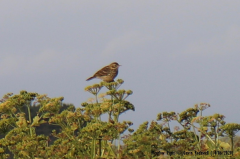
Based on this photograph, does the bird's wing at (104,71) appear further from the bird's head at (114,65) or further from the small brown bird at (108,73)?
the bird's head at (114,65)

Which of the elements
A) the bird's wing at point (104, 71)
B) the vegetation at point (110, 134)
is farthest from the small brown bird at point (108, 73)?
the vegetation at point (110, 134)

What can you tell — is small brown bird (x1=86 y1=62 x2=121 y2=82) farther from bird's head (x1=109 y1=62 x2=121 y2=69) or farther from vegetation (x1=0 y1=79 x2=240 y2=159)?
vegetation (x1=0 y1=79 x2=240 y2=159)

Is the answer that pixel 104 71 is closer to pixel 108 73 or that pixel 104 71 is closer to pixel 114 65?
pixel 108 73

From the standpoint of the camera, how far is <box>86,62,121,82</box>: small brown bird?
526 inches

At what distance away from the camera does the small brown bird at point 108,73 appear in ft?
43.8

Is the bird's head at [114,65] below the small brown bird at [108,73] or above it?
above

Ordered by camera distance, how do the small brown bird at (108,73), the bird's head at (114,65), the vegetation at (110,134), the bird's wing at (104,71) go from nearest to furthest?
the vegetation at (110,134) → the small brown bird at (108,73) → the bird's wing at (104,71) → the bird's head at (114,65)

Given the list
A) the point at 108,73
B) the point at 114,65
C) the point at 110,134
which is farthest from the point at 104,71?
the point at 110,134

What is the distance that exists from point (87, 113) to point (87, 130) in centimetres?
155

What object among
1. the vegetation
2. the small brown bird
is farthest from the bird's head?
the vegetation

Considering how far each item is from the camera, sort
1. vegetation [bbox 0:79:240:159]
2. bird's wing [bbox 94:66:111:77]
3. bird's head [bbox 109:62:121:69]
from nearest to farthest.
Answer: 1. vegetation [bbox 0:79:240:159]
2. bird's wing [bbox 94:66:111:77]
3. bird's head [bbox 109:62:121:69]

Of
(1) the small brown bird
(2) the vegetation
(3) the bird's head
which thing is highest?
(3) the bird's head

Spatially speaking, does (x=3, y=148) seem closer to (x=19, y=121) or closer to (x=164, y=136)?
(x=19, y=121)

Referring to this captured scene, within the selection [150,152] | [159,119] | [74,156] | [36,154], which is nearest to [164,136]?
[159,119]
